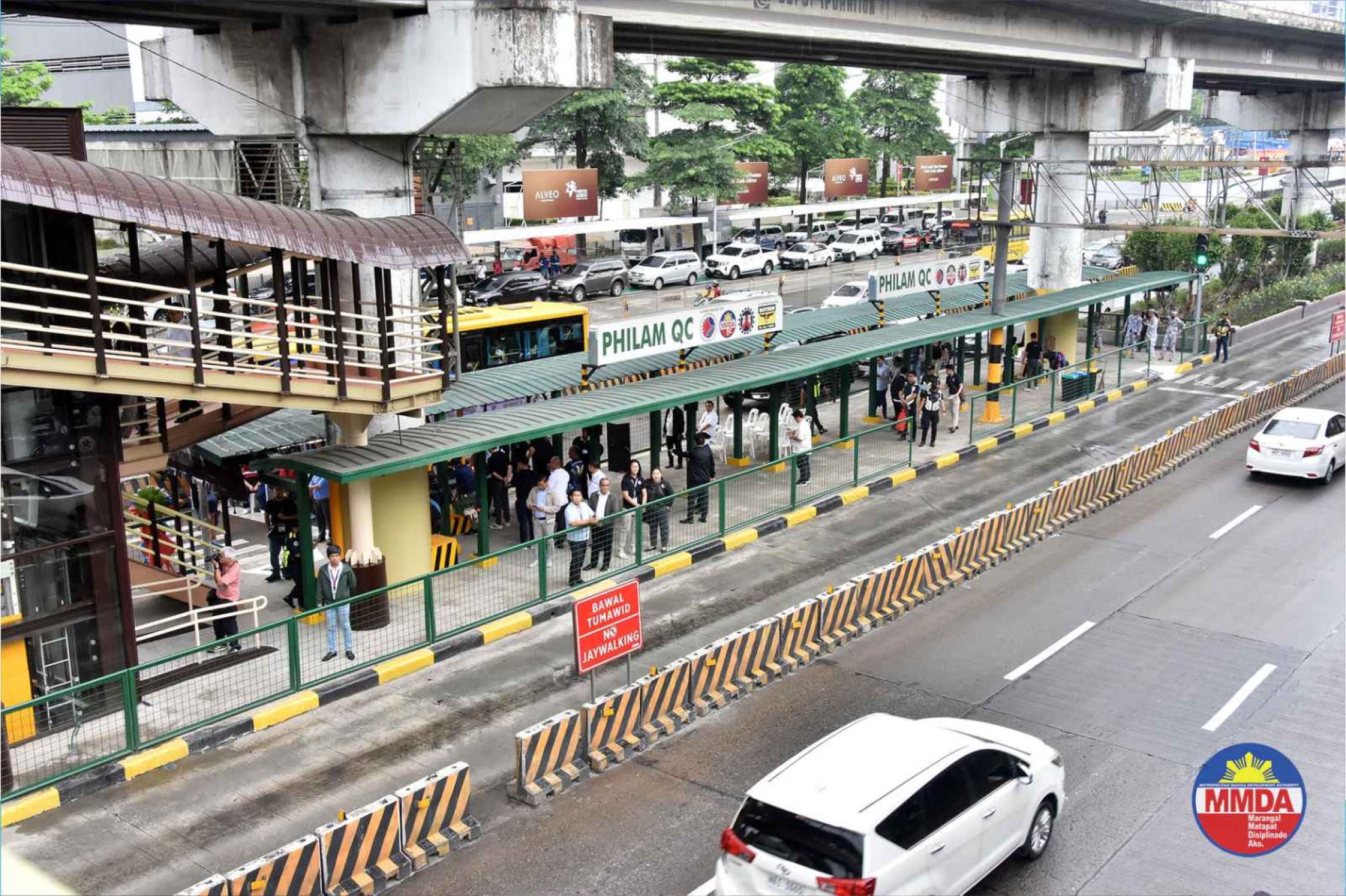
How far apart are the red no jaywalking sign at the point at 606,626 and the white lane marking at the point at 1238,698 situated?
6789 millimetres

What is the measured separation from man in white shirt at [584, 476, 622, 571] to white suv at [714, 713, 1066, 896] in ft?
28.4

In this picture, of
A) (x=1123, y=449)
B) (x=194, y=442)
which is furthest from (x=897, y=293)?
(x=194, y=442)

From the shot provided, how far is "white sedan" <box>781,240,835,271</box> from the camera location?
67.3 m

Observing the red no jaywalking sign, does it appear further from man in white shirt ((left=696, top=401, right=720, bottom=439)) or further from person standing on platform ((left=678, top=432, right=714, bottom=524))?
man in white shirt ((left=696, top=401, right=720, bottom=439))

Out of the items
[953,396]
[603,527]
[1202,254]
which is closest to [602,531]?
[603,527]

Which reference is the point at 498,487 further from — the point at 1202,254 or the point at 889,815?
the point at 1202,254

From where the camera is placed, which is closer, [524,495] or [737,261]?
[524,495]

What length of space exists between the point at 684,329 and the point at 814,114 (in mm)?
59568

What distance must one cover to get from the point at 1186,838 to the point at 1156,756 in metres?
1.84

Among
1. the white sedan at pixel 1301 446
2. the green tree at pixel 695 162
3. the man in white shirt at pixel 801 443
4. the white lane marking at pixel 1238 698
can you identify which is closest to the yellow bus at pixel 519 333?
the man in white shirt at pixel 801 443

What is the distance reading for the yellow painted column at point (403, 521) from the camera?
19.2 m

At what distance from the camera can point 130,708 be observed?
14023mm

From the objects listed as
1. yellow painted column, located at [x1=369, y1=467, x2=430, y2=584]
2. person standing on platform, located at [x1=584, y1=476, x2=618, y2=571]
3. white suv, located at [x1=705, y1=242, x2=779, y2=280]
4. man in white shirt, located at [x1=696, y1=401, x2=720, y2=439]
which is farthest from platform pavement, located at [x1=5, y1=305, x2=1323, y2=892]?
white suv, located at [x1=705, y1=242, x2=779, y2=280]

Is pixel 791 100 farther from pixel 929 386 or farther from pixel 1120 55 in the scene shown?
pixel 929 386
